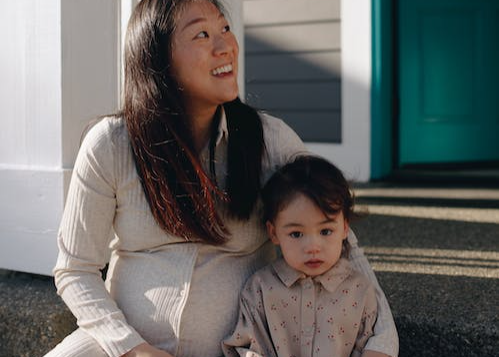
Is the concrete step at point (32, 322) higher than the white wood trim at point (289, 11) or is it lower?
lower

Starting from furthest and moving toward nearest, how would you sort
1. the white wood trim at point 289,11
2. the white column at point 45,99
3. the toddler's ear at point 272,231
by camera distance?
the white wood trim at point 289,11 < the white column at point 45,99 < the toddler's ear at point 272,231

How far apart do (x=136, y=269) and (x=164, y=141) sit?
29cm

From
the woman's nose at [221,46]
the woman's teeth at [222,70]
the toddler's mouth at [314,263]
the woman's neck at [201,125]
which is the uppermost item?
the woman's nose at [221,46]

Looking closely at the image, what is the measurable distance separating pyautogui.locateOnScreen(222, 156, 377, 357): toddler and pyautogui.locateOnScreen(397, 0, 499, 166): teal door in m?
3.32

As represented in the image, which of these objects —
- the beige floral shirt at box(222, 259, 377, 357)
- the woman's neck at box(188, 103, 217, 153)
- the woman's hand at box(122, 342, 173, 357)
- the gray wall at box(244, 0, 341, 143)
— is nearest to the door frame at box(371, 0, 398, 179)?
the gray wall at box(244, 0, 341, 143)

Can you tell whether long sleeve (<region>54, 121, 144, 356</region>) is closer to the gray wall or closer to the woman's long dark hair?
the woman's long dark hair

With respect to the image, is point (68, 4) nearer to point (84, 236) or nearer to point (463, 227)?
point (84, 236)

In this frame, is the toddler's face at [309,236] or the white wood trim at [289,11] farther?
the white wood trim at [289,11]

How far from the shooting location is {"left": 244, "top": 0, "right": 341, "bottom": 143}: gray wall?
4938 millimetres

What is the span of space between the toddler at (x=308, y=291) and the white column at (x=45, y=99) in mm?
725

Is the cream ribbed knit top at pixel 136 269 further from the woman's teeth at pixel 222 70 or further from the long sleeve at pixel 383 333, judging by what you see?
the woman's teeth at pixel 222 70

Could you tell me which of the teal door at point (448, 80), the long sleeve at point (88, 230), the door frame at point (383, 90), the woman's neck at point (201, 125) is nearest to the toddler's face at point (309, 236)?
the woman's neck at point (201, 125)

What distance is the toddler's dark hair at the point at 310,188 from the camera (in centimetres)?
173

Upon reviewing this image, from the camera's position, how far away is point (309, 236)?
5.69 ft
